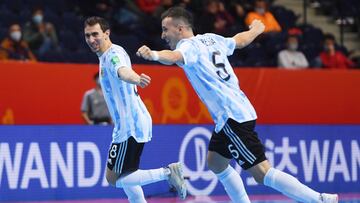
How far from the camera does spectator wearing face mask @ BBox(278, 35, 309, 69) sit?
61.5ft

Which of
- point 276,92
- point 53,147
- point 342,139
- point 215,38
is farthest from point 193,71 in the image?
point 276,92

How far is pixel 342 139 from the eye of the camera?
15047mm

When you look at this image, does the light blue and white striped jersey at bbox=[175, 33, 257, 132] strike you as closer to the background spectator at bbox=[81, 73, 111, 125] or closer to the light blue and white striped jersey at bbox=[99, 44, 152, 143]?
the light blue and white striped jersey at bbox=[99, 44, 152, 143]

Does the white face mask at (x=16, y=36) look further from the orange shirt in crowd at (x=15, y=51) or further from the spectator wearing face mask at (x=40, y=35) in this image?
the spectator wearing face mask at (x=40, y=35)

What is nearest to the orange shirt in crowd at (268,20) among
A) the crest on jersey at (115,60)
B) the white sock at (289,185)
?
the crest on jersey at (115,60)

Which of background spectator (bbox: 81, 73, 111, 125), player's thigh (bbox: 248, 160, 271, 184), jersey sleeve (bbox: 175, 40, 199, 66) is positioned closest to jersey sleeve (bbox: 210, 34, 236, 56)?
jersey sleeve (bbox: 175, 40, 199, 66)

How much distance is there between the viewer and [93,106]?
1553 cm

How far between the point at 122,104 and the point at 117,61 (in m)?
0.50

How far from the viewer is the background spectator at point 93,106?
50.9 ft

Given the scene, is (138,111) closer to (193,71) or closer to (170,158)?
(193,71)

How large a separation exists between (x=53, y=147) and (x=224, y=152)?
4.49 meters

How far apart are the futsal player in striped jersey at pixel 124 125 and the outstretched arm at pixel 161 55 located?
2.75 ft

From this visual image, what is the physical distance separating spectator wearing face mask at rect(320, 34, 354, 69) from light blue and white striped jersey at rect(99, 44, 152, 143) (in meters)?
10.6

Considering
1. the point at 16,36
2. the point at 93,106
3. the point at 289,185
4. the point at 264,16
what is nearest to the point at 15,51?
the point at 16,36
